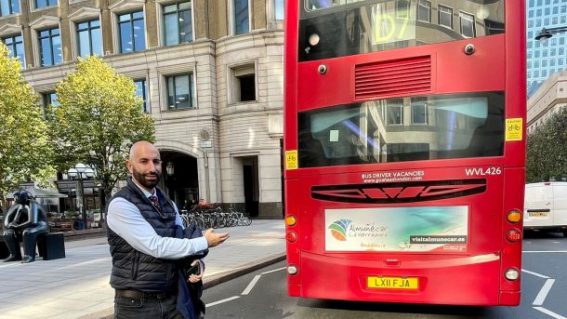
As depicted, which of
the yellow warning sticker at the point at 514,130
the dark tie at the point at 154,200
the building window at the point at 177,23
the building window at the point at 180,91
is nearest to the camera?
the dark tie at the point at 154,200

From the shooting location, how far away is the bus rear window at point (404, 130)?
4.17 meters

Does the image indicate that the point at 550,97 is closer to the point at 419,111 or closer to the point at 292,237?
the point at 419,111

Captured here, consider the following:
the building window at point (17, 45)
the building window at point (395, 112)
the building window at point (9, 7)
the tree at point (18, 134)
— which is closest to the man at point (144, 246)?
the building window at point (395, 112)

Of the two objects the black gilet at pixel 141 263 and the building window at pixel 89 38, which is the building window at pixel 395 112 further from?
the building window at pixel 89 38

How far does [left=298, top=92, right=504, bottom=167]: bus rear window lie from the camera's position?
4.17m

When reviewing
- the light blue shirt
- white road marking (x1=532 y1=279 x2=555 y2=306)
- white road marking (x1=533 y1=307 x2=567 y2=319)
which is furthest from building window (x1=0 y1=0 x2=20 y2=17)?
white road marking (x1=533 y1=307 x2=567 y2=319)

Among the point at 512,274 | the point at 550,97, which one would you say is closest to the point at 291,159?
the point at 512,274

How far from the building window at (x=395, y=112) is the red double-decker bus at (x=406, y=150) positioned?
0.01 m

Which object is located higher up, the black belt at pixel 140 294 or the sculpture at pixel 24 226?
the black belt at pixel 140 294

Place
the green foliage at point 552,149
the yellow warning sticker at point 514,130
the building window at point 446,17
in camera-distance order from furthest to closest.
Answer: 1. the green foliage at point 552,149
2. the building window at point 446,17
3. the yellow warning sticker at point 514,130

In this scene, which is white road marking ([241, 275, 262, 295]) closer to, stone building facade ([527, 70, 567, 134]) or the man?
the man

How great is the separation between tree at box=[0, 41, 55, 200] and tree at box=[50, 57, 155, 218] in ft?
3.69

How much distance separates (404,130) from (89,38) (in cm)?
2627

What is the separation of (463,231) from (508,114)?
1.27 m
